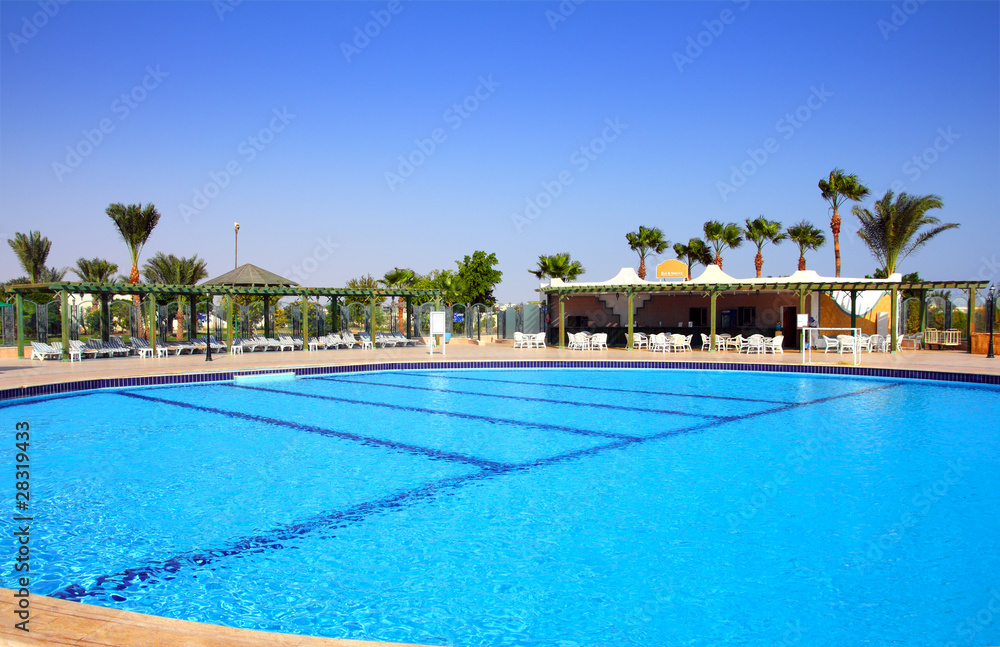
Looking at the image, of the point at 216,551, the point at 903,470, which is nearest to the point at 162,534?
the point at 216,551

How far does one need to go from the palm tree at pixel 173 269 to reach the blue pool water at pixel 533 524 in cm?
2495

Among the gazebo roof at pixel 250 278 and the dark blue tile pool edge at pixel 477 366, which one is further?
the gazebo roof at pixel 250 278

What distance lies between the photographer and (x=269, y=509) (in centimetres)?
564

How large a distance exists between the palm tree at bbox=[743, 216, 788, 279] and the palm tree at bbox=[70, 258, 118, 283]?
1338 inches

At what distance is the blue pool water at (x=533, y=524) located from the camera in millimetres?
3814

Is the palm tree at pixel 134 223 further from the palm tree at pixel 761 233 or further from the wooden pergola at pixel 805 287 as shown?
the palm tree at pixel 761 233

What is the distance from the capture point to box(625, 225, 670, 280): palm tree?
37250mm

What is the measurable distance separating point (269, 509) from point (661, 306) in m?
22.1

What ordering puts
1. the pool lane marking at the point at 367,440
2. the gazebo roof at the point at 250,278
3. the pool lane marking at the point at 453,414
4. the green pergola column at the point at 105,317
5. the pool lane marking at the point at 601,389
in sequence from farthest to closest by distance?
the green pergola column at the point at 105,317, the gazebo roof at the point at 250,278, the pool lane marking at the point at 601,389, the pool lane marking at the point at 453,414, the pool lane marking at the point at 367,440

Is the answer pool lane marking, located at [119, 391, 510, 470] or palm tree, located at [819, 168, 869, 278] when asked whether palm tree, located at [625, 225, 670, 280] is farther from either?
pool lane marking, located at [119, 391, 510, 470]

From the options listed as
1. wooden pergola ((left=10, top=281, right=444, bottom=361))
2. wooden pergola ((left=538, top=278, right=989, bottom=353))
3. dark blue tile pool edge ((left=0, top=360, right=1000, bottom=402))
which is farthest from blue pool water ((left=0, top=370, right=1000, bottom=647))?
wooden pergola ((left=10, top=281, right=444, bottom=361))

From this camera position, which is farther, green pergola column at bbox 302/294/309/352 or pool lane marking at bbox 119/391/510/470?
green pergola column at bbox 302/294/309/352

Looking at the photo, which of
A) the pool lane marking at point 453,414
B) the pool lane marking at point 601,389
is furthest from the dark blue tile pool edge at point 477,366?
the pool lane marking at point 453,414

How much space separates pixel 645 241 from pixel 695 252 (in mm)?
2868
